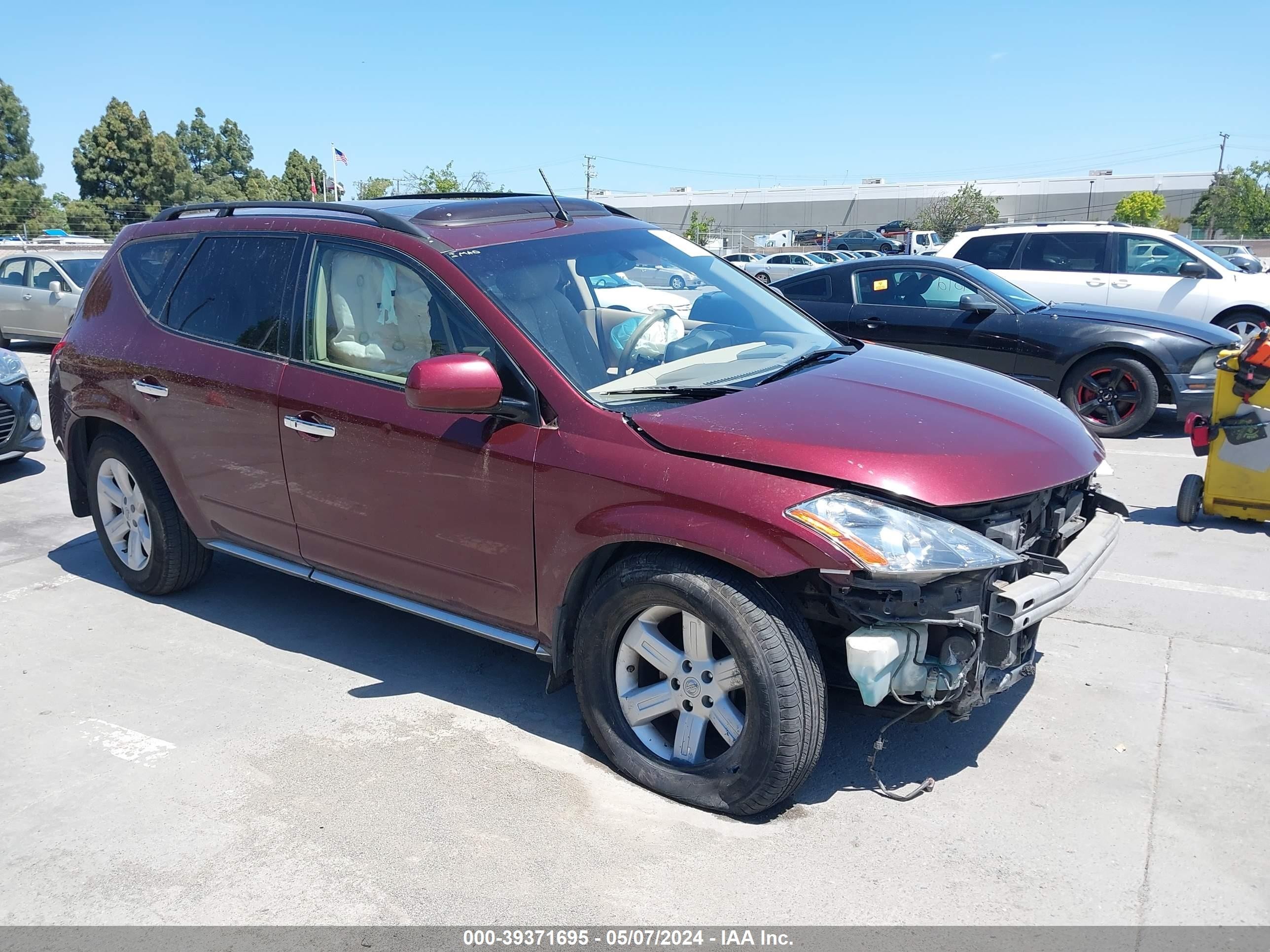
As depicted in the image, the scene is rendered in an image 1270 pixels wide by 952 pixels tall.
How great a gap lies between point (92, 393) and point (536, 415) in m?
2.92

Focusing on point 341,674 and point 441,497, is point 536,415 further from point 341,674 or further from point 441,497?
point 341,674

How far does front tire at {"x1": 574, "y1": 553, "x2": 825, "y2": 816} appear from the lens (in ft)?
10.2

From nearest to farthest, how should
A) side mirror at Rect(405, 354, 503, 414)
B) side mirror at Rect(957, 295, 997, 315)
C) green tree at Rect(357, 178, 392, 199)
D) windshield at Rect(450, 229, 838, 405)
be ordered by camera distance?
side mirror at Rect(405, 354, 503, 414) < windshield at Rect(450, 229, 838, 405) < side mirror at Rect(957, 295, 997, 315) < green tree at Rect(357, 178, 392, 199)

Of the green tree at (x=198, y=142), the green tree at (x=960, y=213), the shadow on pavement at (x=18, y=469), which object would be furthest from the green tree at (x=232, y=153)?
the shadow on pavement at (x=18, y=469)

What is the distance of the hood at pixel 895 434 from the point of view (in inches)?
123

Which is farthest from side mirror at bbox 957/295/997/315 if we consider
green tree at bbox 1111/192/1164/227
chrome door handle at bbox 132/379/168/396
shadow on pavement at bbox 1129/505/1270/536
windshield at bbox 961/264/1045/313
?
green tree at bbox 1111/192/1164/227

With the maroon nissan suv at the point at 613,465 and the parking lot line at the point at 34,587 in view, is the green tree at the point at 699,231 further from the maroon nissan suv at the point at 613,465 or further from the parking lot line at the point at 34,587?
the maroon nissan suv at the point at 613,465

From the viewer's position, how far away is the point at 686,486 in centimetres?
321

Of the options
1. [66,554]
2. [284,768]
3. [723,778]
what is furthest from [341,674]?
[66,554]

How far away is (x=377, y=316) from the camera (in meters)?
4.15

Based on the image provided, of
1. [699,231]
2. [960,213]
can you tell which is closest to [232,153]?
[699,231]

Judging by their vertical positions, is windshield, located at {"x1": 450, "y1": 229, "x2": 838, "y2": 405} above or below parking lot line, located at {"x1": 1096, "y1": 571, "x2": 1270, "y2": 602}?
above

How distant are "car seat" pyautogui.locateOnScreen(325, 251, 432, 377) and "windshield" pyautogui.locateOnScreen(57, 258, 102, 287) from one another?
44.7ft

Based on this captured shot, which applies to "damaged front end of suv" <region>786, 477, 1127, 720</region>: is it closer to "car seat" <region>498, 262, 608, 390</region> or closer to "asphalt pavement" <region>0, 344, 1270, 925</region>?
"asphalt pavement" <region>0, 344, 1270, 925</region>
